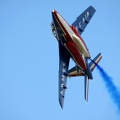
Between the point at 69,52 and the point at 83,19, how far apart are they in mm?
6725

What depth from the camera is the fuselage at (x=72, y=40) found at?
5759cm

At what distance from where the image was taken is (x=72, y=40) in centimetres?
5856

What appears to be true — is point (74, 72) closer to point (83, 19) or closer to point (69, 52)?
point (69, 52)

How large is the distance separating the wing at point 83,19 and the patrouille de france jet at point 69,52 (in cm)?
31

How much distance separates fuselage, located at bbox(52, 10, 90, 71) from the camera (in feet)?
189

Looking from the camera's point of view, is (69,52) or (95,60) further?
(95,60)

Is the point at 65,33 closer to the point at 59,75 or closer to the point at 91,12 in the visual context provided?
the point at 59,75

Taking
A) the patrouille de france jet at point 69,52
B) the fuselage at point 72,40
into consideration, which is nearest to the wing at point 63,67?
the patrouille de france jet at point 69,52

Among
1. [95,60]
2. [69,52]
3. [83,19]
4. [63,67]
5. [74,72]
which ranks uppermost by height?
[83,19]

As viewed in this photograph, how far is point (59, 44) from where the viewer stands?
59.9 m

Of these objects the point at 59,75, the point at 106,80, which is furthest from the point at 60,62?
the point at 106,80

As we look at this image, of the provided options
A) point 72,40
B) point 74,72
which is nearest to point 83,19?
point 72,40

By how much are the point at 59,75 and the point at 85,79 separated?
317cm

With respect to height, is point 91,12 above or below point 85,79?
above
